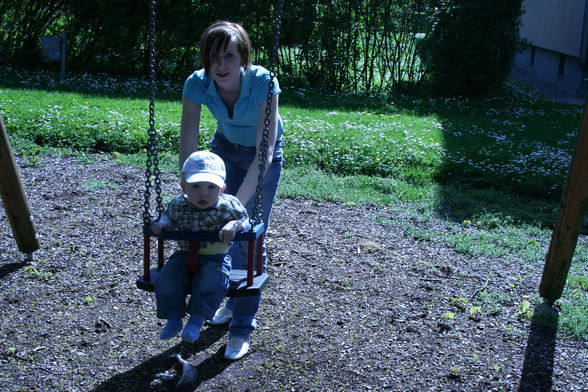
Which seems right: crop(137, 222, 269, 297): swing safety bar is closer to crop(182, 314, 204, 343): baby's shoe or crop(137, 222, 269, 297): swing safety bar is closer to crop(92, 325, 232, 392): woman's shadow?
crop(182, 314, 204, 343): baby's shoe

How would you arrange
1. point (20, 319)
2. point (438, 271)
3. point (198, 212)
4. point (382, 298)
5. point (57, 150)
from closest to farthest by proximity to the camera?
point (198, 212) < point (20, 319) < point (382, 298) < point (438, 271) < point (57, 150)

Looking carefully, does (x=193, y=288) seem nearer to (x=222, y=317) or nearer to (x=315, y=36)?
(x=222, y=317)

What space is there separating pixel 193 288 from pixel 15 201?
2087 mm

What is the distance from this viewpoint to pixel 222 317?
404cm

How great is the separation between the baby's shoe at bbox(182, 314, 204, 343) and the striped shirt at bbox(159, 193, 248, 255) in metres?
0.32

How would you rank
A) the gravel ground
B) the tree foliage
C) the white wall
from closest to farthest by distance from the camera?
the gravel ground → the tree foliage → the white wall

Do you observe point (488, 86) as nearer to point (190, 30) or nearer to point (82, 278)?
point (190, 30)

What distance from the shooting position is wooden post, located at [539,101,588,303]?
12.9 ft

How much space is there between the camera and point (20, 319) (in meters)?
4.00

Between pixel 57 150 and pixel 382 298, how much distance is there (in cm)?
490

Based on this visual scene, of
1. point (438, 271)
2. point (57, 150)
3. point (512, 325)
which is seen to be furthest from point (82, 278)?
point (57, 150)

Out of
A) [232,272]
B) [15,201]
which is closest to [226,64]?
[232,272]

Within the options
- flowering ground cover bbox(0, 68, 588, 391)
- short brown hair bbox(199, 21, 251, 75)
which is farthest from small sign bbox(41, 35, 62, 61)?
short brown hair bbox(199, 21, 251, 75)

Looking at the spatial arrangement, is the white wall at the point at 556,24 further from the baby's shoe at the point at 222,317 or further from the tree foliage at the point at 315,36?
the baby's shoe at the point at 222,317
